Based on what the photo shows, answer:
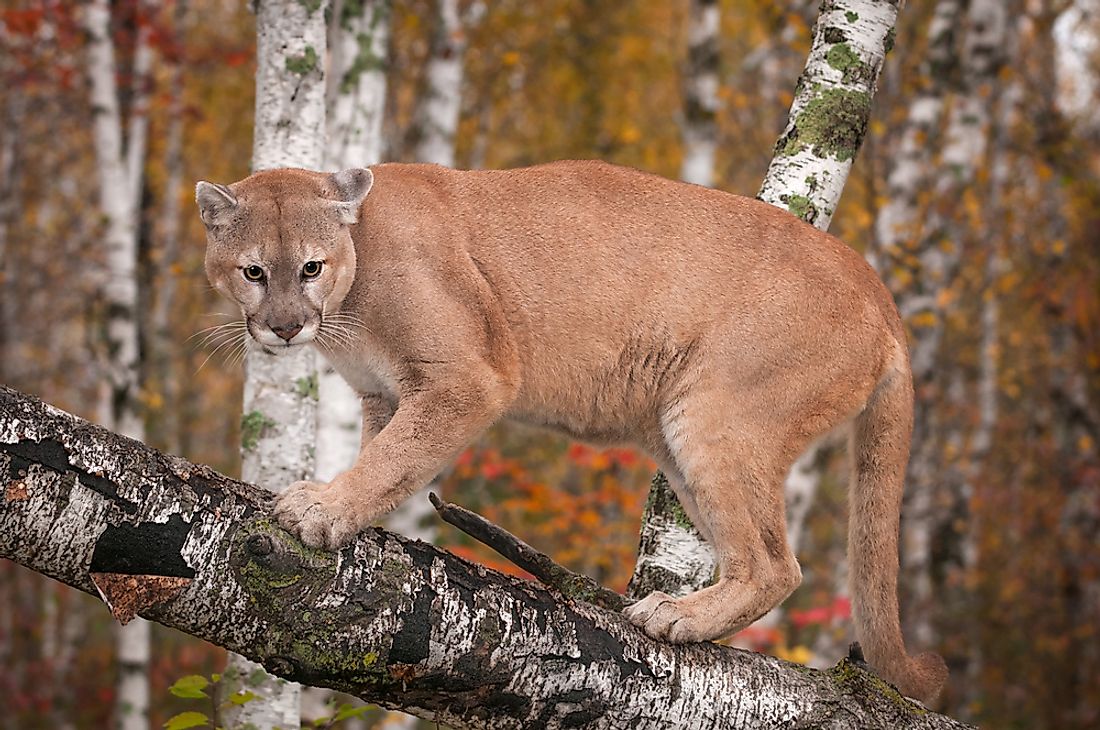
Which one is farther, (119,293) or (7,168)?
(7,168)

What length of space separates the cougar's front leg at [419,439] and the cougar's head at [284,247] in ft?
1.47

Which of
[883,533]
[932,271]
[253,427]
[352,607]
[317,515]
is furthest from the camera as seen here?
[932,271]

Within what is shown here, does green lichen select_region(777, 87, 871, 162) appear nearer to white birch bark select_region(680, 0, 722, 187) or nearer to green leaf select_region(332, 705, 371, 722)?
green leaf select_region(332, 705, 371, 722)

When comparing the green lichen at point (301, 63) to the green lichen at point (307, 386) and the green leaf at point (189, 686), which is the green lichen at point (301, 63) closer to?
the green lichen at point (307, 386)

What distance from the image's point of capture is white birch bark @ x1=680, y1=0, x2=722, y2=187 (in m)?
10.0

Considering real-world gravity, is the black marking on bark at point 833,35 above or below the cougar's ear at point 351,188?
above

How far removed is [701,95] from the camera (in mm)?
10211

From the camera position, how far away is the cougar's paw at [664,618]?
361 cm

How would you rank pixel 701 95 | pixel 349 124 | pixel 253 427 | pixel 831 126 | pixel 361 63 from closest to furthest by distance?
pixel 831 126, pixel 253 427, pixel 349 124, pixel 361 63, pixel 701 95

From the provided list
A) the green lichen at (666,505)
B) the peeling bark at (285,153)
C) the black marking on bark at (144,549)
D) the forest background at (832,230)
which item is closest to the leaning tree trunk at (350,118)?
the forest background at (832,230)

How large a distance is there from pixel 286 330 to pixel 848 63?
239 cm

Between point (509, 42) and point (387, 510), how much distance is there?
42.2 ft

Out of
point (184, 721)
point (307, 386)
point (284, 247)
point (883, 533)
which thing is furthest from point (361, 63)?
point (184, 721)

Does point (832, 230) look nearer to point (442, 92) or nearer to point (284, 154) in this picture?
point (442, 92)
